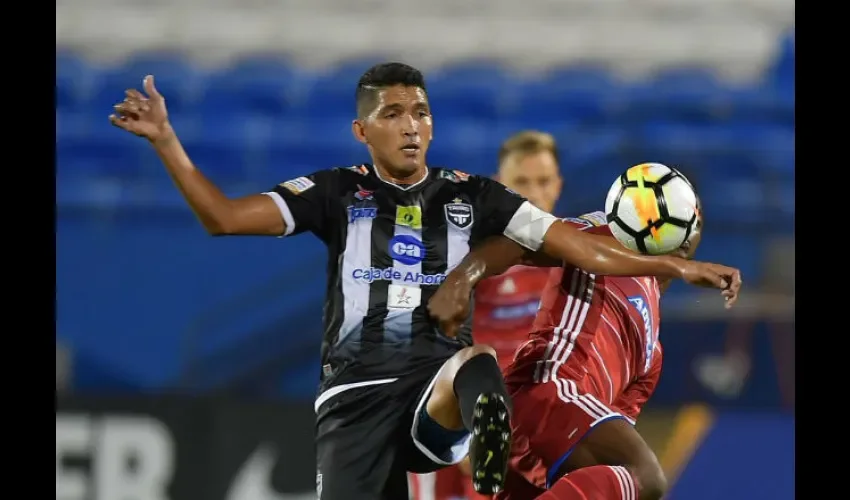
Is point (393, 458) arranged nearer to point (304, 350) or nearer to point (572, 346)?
point (572, 346)

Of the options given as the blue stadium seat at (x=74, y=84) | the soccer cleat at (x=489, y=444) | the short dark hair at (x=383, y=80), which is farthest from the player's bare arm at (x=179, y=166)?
the blue stadium seat at (x=74, y=84)

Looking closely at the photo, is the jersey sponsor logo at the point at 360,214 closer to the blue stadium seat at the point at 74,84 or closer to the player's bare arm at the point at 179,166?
the player's bare arm at the point at 179,166

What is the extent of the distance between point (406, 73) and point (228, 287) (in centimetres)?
318

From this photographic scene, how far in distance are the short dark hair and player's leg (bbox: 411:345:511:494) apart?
2.95 ft

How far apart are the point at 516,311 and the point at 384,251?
1.54m

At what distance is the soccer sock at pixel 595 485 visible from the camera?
3.27 meters

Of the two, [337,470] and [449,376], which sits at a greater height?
[449,376]

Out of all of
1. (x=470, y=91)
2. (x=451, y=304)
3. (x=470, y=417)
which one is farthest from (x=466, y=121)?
(x=470, y=417)

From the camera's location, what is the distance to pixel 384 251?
3658 mm

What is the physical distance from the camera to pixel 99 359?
253 inches

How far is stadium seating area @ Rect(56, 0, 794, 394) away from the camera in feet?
24.4

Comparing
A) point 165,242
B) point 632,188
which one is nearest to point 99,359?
point 165,242

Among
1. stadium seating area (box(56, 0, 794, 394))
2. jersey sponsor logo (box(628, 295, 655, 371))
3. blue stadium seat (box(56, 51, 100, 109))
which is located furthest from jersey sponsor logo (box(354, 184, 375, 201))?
blue stadium seat (box(56, 51, 100, 109))

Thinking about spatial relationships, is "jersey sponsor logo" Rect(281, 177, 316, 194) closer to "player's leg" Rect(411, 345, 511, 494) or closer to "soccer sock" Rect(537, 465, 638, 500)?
"player's leg" Rect(411, 345, 511, 494)
